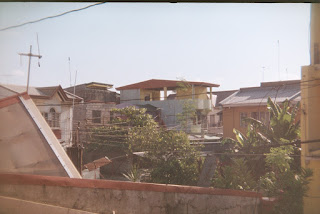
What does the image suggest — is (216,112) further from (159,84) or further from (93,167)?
(93,167)

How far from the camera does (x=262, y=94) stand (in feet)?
63.8

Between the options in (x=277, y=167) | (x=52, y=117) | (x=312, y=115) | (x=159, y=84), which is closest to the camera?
(x=312, y=115)

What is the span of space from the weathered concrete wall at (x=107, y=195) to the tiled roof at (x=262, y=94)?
14.0 m

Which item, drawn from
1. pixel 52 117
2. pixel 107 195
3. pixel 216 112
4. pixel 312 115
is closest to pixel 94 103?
pixel 52 117

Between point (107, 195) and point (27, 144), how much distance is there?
5.10 feet

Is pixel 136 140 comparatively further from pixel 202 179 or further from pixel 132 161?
pixel 202 179

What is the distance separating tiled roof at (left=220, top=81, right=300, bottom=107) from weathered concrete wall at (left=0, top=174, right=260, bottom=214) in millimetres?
13998

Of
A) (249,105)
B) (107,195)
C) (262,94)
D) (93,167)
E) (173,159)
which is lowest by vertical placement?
(93,167)

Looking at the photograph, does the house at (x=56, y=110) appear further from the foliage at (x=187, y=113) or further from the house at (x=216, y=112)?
the house at (x=216, y=112)

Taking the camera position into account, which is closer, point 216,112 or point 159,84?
point 159,84

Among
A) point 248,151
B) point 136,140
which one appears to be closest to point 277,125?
point 248,151

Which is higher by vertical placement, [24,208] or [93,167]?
[24,208]

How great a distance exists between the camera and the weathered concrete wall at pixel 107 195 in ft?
11.4

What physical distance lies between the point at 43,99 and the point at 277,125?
12807 millimetres
